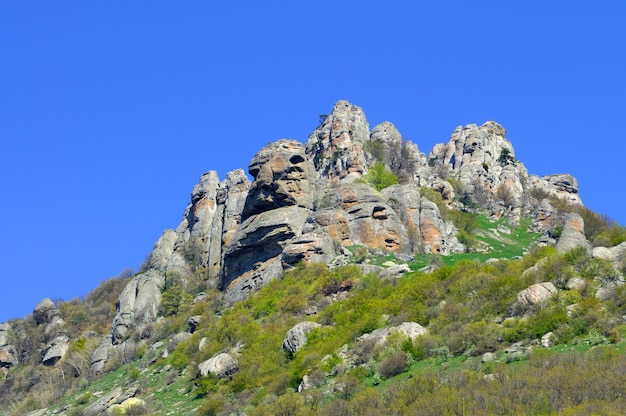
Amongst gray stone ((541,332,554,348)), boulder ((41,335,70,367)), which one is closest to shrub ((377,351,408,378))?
gray stone ((541,332,554,348))

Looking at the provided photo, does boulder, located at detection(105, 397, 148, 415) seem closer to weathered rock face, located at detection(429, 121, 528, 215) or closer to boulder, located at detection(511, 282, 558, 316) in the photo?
boulder, located at detection(511, 282, 558, 316)

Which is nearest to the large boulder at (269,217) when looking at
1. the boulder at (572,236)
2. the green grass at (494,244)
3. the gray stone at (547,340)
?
the green grass at (494,244)

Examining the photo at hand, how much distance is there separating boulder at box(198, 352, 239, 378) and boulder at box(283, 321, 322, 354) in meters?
2.83

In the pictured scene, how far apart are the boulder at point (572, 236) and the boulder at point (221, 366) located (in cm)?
2007

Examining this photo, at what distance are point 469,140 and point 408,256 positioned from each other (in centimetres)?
3750

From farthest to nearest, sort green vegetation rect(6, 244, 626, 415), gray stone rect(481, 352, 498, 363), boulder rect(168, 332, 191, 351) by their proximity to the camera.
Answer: boulder rect(168, 332, 191, 351) → gray stone rect(481, 352, 498, 363) → green vegetation rect(6, 244, 626, 415)

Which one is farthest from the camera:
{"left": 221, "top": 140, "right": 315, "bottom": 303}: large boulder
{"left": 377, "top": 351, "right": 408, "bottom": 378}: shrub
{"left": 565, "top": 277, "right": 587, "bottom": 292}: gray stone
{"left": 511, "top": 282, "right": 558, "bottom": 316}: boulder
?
{"left": 221, "top": 140, "right": 315, "bottom": 303}: large boulder

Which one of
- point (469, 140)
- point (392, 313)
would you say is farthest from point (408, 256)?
point (469, 140)

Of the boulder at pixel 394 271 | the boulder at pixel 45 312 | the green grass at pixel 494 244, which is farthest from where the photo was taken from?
the boulder at pixel 45 312

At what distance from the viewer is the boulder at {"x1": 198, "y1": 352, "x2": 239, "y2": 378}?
46.8m

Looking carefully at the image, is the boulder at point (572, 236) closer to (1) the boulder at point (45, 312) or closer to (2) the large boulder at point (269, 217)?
(2) the large boulder at point (269, 217)

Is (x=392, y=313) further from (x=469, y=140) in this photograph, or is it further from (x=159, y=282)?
(x=469, y=140)

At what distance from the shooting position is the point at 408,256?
6097 centimetres

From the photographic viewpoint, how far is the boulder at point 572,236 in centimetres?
5412
